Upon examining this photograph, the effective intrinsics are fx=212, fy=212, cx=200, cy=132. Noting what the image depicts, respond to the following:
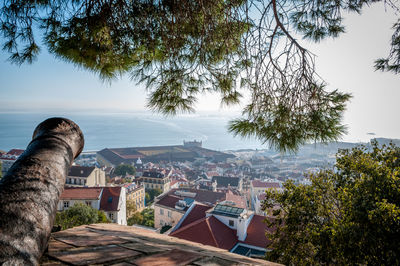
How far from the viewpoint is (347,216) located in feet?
8.98

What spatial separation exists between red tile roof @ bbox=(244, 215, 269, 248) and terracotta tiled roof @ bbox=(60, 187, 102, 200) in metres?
12.5

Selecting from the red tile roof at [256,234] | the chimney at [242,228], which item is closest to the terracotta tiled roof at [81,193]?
the chimney at [242,228]

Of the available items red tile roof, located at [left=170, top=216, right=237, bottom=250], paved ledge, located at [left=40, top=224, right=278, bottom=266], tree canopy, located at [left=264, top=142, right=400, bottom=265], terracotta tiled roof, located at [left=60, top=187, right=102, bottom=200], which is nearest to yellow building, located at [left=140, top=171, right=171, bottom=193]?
terracotta tiled roof, located at [left=60, top=187, right=102, bottom=200]

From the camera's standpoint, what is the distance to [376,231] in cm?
239

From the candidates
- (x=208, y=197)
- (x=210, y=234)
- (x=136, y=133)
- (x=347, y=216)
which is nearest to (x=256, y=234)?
(x=210, y=234)

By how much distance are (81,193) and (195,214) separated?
10.5 meters

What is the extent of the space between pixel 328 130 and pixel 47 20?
2.76 m

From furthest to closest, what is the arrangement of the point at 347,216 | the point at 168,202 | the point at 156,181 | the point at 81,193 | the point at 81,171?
the point at 156,181 < the point at 81,171 < the point at 168,202 < the point at 81,193 < the point at 347,216

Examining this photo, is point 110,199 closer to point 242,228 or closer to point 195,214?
point 195,214

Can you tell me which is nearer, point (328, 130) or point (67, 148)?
point (67, 148)

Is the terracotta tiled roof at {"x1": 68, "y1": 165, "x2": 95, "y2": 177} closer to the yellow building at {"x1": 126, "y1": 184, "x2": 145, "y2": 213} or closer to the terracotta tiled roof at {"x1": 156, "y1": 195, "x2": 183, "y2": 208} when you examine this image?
the yellow building at {"x1": 126, "y1": 184, "x2": 145, "y2": 213}

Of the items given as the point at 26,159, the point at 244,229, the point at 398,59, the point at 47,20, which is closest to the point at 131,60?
the point at 47,20

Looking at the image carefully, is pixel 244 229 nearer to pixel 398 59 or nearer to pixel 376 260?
pixel 376 260

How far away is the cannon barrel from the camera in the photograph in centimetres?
63
